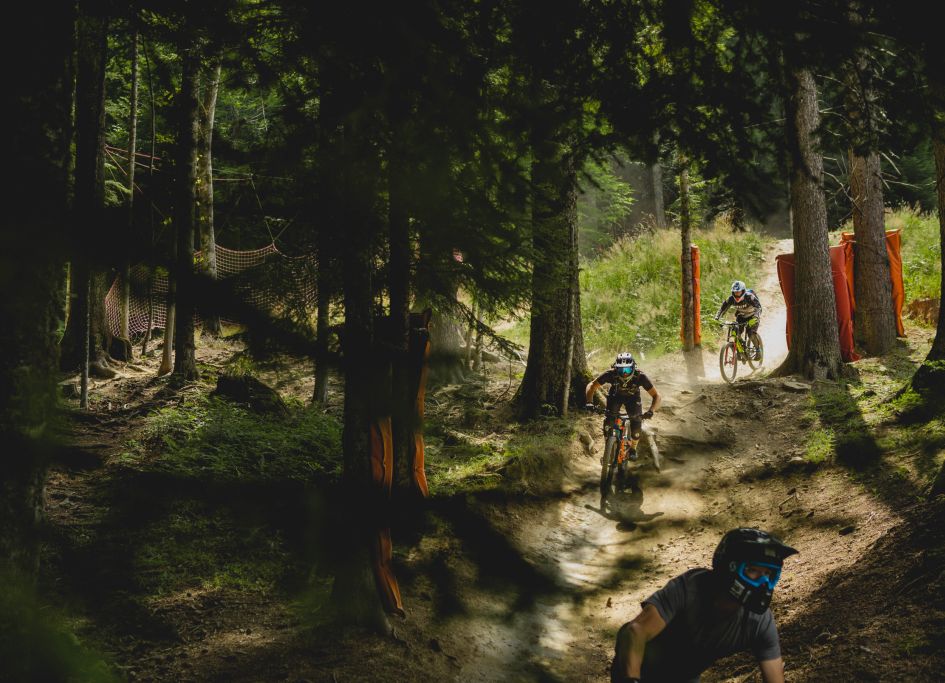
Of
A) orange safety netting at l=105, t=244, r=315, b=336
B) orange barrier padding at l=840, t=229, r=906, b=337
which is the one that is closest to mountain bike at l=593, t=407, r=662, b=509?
orange safety netting at l=105, t=244, r=315, b=336

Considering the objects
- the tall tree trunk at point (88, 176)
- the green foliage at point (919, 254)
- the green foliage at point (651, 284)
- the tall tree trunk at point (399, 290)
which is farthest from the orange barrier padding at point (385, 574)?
the green foliage at point (919, 254)

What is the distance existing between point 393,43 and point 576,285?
9.52 meters

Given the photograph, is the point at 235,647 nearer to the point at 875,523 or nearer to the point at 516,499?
the point at 516,499

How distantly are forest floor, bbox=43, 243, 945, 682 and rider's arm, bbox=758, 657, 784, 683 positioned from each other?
1.14 meters

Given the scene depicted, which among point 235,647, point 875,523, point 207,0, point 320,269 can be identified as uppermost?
point 207,0

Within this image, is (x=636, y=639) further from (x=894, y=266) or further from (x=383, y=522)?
(x=894, y=266)

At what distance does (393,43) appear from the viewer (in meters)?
3.58

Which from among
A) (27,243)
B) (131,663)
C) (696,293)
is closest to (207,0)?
(27,243)

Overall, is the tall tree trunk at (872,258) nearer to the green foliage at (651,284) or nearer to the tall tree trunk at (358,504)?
the green foliage at (651,284)

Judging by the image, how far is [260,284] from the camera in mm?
3389

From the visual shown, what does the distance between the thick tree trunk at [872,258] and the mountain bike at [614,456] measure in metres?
7.33

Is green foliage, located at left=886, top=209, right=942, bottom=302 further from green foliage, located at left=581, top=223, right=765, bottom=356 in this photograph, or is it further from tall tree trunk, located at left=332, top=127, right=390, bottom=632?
tall tree trunk, located at left=332, top=127, right=390, bottom=632

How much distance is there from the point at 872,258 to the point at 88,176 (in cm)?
1498

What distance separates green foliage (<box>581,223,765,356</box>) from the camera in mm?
21172
